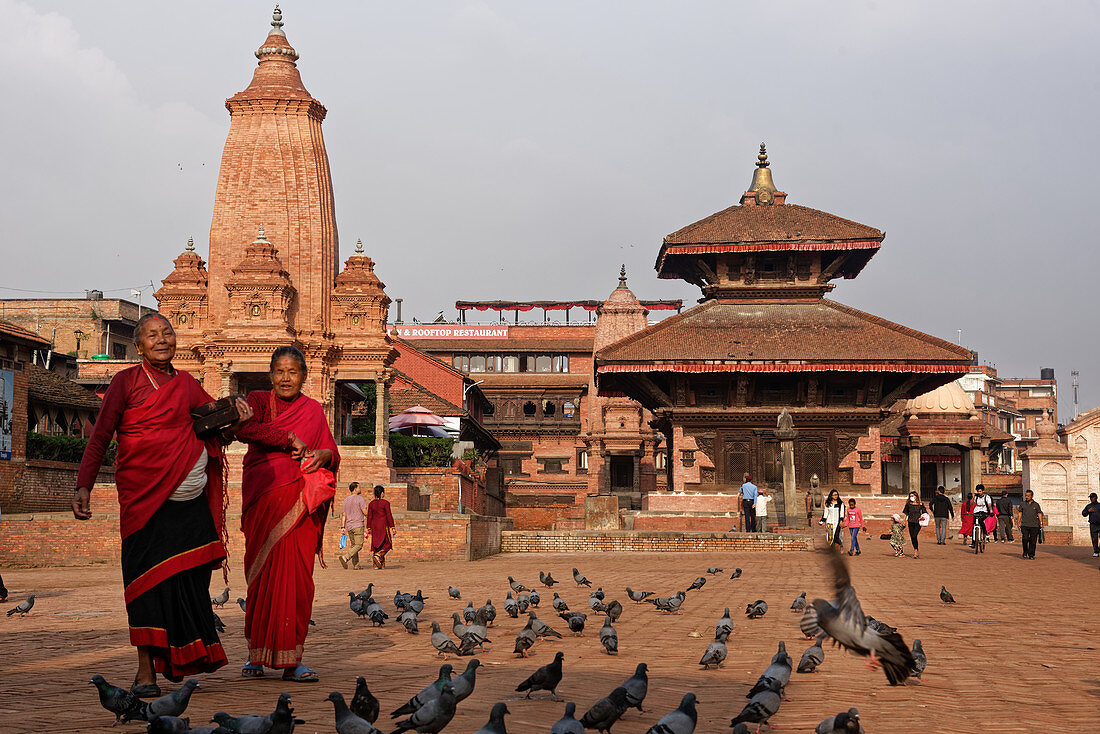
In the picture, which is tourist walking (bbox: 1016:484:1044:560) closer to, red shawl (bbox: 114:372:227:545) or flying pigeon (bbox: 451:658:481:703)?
flying pigeon (bbox: 451:658:481:703)

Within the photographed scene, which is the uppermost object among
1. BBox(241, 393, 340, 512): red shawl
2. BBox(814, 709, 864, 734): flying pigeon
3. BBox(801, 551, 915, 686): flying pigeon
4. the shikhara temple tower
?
the shikhara temple tower

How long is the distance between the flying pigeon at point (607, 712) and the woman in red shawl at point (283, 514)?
2286mm

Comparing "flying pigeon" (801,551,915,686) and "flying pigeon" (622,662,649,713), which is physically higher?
"flying pigeon" (801,551,915,686)

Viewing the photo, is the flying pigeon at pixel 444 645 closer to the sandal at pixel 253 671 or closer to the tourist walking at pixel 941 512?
the sandal at pixel 253 671

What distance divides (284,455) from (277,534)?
53 centimetres

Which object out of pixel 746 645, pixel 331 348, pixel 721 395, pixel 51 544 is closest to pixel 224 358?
pixel 331 348

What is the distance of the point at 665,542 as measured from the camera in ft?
86.1

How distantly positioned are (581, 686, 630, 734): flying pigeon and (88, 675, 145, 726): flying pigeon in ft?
7.45

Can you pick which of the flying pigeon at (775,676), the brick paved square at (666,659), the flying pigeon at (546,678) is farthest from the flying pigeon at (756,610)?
the flying pigeon at (546,678)

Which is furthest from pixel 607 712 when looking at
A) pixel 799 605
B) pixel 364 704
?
pixel 799 605

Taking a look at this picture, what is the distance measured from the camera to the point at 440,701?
5.50m

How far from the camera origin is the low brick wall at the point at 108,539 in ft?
74.4

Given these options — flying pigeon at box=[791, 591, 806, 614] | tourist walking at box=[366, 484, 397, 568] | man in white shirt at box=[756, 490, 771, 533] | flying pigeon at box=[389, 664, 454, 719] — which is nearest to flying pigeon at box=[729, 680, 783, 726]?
flying pigeon at box=[389, 664, 454, 719]

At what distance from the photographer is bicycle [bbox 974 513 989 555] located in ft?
82.9
